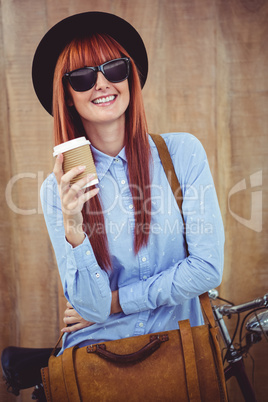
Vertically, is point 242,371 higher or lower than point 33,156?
lower

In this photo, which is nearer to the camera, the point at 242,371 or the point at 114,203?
the point at 114,203

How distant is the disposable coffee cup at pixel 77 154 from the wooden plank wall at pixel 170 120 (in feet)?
3.73

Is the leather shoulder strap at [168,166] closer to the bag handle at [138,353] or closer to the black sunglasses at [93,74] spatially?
the black sunglasses at [93,74]

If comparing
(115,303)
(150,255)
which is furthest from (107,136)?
(115,303)

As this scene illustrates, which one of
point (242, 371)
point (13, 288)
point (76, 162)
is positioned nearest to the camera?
point (76, 162)

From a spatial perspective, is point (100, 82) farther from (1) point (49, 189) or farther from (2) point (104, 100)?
(1) point (49, 189)

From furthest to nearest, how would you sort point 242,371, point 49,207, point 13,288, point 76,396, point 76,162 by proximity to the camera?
point 13,288, point 242,371, point 49,207, point 76,396, point 76,162

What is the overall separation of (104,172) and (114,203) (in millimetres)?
126

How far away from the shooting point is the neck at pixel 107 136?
5.11ft

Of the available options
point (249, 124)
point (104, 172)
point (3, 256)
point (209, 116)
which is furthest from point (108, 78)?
point (3, 256)

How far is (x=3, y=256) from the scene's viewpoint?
2428mm

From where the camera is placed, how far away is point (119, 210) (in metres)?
1.53

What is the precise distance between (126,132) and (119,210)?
31 cm

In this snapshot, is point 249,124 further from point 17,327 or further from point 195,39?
point 17,327
